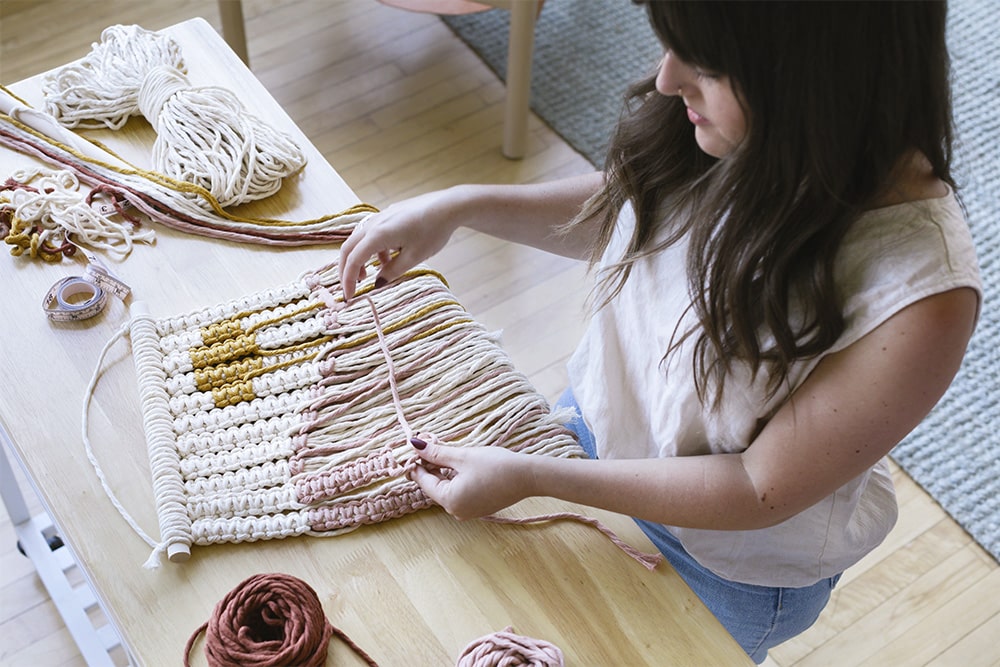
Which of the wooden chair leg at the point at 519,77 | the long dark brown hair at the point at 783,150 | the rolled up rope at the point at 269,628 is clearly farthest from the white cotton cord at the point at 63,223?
the wooden chair leg at the point at 519,77

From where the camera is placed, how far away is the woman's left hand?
880 mm

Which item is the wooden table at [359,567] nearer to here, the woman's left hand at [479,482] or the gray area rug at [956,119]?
the woman's left hand at [479,482]

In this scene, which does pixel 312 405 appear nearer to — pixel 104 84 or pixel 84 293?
pixel 84 293

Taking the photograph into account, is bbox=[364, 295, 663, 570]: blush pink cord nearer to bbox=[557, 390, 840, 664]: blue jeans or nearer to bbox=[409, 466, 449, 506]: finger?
bbox=[409, 466, 449, 506]: finger

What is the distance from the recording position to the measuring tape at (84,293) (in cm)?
103

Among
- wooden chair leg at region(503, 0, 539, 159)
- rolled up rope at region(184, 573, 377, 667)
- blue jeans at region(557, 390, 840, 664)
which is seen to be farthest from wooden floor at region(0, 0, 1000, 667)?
rolled up rope at region(184, 573, 377, 667)

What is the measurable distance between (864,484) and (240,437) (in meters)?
0.62

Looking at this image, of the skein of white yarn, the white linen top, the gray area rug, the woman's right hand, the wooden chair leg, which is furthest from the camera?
the wooden chair leg

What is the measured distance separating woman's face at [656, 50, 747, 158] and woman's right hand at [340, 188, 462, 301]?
333mm

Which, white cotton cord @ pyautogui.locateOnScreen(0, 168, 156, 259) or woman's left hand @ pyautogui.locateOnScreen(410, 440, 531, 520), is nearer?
woman's left hand @ pyautogui.locateOnScreen(410, 440, 531, 520)

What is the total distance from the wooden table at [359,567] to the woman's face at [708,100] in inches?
15.1

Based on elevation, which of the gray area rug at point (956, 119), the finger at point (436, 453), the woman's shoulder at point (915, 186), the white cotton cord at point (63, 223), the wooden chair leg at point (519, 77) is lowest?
the gray area rug at point (956, 119)

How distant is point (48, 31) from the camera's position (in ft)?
8.15

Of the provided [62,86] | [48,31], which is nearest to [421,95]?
[48,31]
